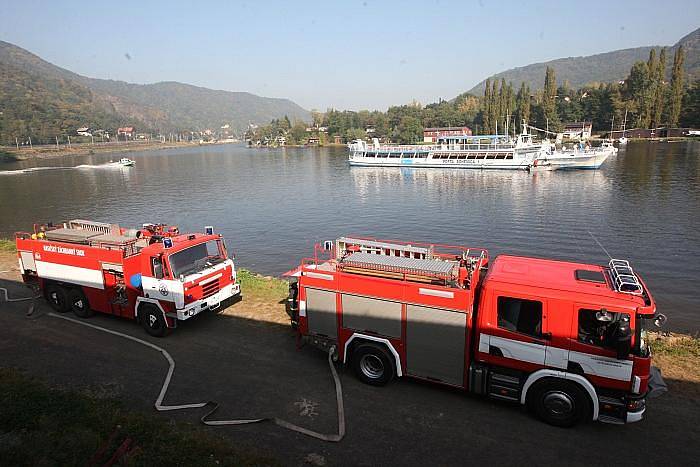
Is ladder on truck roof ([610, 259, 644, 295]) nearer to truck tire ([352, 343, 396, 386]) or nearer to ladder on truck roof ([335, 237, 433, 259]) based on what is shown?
ladder on truck roof ([335, 237, 433, 259])

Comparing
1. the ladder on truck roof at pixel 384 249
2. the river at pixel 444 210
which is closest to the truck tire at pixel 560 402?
the ladder on truck roof at pixel 384 249

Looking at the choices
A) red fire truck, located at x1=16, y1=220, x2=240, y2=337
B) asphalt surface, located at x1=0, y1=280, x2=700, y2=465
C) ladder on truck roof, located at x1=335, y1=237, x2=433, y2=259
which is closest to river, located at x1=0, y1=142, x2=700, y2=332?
asphalt surface, located at x1=0, y1=280, x2=700, y2=465

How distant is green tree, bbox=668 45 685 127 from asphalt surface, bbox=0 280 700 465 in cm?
14484

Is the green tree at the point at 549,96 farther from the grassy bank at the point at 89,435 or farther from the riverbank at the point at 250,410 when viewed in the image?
the grassy bank at the point at 89,435

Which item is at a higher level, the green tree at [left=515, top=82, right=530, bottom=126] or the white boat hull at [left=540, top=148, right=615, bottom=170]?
the green tree at [left=515, top=82, right=530, bottom=126]

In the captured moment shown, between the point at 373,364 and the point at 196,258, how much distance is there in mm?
6421

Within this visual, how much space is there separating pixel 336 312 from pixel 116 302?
24.4ft

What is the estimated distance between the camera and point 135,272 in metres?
12.4

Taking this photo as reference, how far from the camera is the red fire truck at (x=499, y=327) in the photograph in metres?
7.50

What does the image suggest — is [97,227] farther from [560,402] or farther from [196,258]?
[560,402]

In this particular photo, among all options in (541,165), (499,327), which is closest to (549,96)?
(541,165)

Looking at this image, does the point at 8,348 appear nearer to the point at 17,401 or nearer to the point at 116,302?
the point at 116,302

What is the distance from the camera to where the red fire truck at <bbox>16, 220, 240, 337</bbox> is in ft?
39.5

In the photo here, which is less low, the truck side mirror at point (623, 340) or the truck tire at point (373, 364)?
the truck side mirror at point (623, 340)
